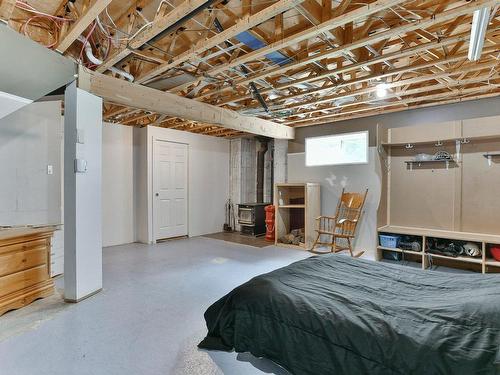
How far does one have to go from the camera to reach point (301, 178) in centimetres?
616

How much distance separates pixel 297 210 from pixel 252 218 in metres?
1.07

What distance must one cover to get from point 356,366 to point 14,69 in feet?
10.8

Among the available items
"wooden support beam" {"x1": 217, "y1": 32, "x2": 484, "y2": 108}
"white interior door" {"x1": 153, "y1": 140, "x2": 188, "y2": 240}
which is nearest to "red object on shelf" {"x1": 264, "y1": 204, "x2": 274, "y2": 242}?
"white interior door" {"x1": 153, "y1": 140, "x2": 188, "y2": 240}

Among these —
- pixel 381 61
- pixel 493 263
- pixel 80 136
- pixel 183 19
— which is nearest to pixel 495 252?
pixel 493 263

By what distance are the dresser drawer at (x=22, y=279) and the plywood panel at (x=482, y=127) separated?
18.1 feet

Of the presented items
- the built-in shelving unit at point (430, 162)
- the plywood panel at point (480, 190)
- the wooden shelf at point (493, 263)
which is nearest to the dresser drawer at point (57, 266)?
the built-in shelving unit at point (430, 162)

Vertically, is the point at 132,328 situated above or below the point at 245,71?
below

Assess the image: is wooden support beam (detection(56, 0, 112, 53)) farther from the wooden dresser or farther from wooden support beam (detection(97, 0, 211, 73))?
the wooden dresser

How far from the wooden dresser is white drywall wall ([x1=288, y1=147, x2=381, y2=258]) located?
179 inches

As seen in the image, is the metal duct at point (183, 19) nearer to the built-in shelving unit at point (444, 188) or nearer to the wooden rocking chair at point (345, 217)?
the built-in shelving unit at point (444, 188)

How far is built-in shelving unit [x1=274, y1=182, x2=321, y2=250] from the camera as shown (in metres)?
5.41

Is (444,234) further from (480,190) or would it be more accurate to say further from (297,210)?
(297,210)

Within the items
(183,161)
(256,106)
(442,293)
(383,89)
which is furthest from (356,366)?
(183,161)

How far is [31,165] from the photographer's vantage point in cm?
356
